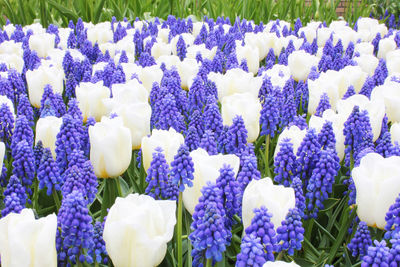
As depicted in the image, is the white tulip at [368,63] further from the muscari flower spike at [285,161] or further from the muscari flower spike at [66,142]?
Result: the muscari flower spike at [66,142]

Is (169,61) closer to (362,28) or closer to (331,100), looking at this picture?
(331,100)

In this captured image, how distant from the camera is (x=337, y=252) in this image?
1.85 m

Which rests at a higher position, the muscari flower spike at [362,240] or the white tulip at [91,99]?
the white tulip at [91,99]

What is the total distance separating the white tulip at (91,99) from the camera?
8.21 feet

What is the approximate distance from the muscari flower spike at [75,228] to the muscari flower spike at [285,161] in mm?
746

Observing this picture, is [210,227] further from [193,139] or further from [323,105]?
[323,105]

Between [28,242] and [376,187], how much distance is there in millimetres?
1100

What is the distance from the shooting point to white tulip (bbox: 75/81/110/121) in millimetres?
2502

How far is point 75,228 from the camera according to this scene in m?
1.34

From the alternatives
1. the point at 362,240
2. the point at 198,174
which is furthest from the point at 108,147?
the point at 362,240

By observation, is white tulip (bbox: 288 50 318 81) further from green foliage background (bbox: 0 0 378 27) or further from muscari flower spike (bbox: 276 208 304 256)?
green foliage background (bbox: 0 0 378 27)

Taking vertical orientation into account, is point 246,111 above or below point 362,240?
above

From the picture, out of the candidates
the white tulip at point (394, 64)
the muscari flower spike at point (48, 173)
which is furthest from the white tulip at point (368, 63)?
the muscari flower spike at point (48, 173)

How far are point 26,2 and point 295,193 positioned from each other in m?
6.27
